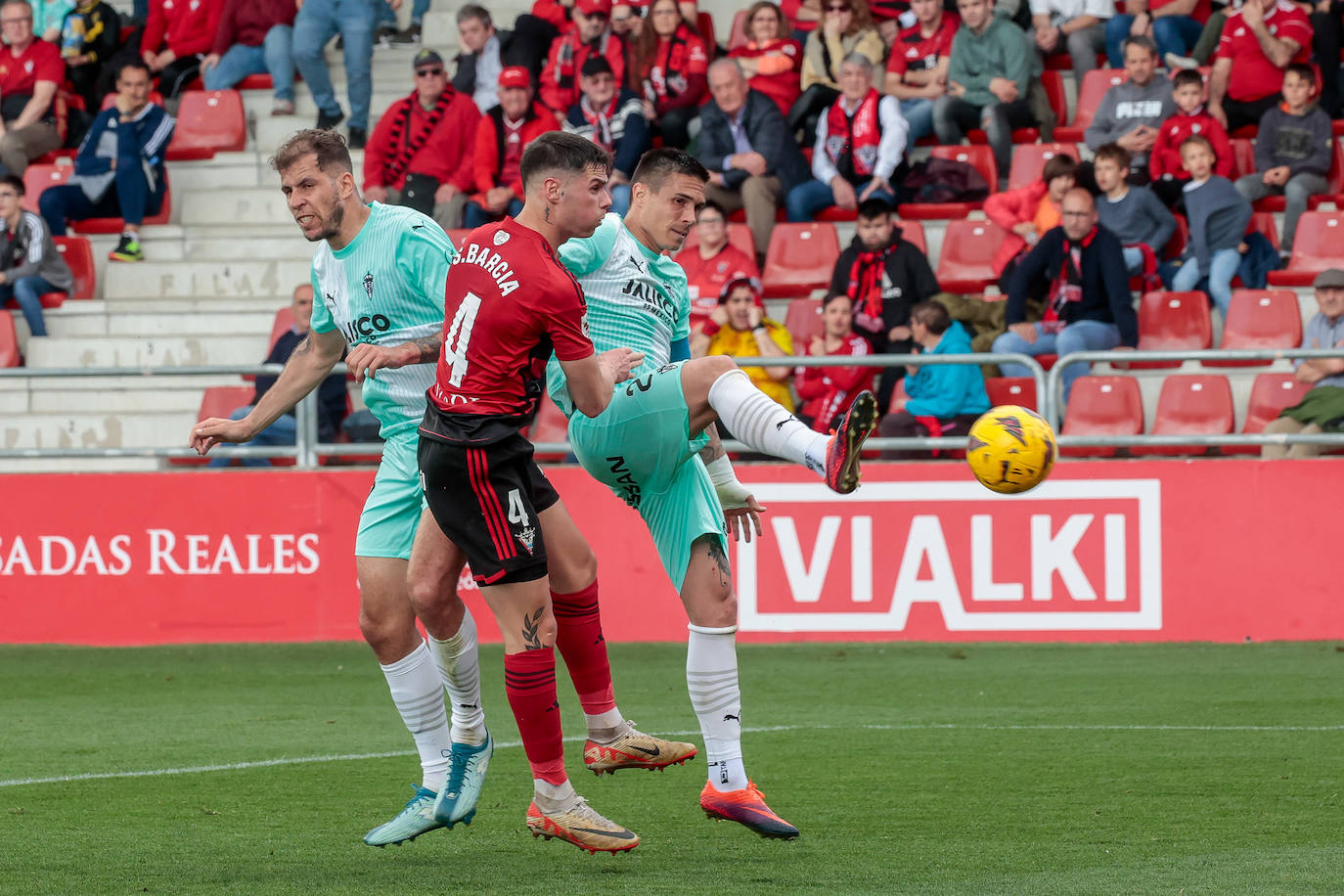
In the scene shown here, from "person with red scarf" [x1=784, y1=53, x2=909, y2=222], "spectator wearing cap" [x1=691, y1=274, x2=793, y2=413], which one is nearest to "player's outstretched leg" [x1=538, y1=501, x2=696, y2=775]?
"spectator wearing cap" [x1=691, y1=274, x2=793, y2=413]

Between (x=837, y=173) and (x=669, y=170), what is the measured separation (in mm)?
8679

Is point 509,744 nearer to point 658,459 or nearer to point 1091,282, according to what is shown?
point 658,459

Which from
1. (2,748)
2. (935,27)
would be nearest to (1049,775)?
(2,748)

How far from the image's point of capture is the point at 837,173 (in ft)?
47.5

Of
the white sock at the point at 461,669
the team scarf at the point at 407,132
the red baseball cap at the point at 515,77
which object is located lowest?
the white sock at the point at 461,669

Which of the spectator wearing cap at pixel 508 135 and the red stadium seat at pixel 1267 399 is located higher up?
the spectator wearing cap at pixel 508 135

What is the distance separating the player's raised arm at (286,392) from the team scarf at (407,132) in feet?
31.1

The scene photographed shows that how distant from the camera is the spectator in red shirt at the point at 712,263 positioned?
523 inches

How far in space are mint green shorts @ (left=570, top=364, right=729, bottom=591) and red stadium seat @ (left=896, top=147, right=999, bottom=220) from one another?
29.0 ft

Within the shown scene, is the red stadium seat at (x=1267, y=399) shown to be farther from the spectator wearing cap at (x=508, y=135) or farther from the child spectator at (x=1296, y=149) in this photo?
the spectator wearing cap at (x=508, y=135)

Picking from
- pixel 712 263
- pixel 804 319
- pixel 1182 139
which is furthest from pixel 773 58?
pixel 1182 139

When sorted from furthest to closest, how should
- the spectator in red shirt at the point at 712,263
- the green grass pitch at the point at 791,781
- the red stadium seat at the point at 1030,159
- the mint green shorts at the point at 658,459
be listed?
the red stadium seat at the point at 1030,159
the spectator in red shirt at the point at 712,263
the mint green shorts at the point at 658,459
the green grass pitch at the point at 791,781

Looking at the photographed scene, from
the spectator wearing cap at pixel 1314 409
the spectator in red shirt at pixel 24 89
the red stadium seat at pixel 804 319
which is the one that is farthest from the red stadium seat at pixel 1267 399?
the spectator in red shirt at pixel 24 89

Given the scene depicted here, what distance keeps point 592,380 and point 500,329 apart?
305 mm
